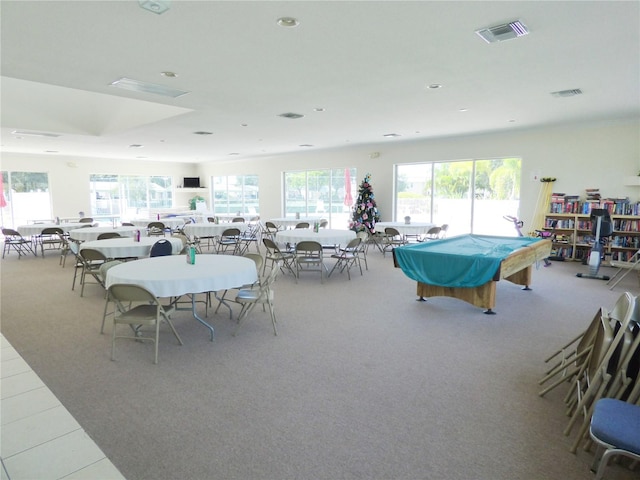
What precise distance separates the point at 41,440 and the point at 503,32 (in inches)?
188

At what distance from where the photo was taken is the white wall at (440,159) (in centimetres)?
797

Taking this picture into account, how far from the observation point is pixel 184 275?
3.71 m

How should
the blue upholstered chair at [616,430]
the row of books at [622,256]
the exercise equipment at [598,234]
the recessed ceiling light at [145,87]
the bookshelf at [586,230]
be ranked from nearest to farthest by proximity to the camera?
the blue upholstered chair at [616,430]
the recessed ceiling light at [145,87]
the exercise equipment at [598,234]
the bookshelf at [586,230]
the row of books at [622,256]

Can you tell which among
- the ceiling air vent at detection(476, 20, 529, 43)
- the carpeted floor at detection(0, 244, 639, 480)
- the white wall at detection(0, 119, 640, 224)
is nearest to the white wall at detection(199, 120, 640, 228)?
the white wall at detection(0, 119, 640, 224)

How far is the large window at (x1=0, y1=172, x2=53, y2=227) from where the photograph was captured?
13.3 meters

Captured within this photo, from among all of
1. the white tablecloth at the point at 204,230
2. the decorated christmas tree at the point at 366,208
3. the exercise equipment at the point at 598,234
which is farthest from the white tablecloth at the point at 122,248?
the exercise equipment at the point at 598,234

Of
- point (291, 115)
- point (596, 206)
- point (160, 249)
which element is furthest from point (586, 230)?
point (160, 249)

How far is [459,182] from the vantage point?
1039 centimetres

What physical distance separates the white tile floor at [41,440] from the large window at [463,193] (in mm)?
9726

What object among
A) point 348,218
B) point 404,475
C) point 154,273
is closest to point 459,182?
point 348,218

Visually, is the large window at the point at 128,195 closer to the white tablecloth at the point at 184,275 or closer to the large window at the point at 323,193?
the large window at the point at 323,193

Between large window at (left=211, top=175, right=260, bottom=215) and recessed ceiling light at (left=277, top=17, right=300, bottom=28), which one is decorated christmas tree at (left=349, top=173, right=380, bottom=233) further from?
recessed ceiling light at (left=277, top=17, right=300, bottom=28)

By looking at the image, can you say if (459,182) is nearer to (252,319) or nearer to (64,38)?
(252,319)

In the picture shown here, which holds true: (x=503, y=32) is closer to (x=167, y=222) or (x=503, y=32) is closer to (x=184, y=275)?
(x=184, y=275)
